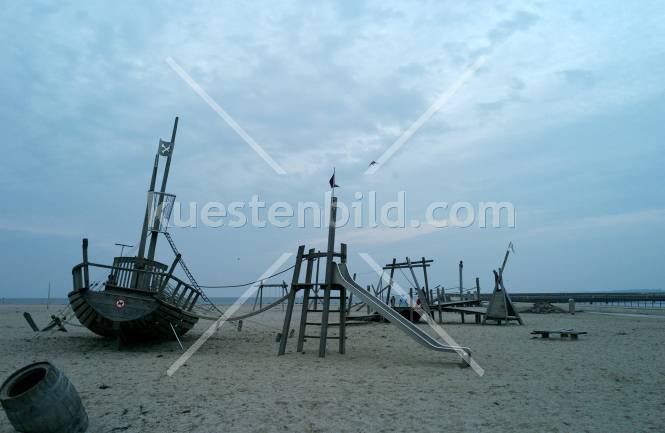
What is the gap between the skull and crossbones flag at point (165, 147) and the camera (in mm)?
14363

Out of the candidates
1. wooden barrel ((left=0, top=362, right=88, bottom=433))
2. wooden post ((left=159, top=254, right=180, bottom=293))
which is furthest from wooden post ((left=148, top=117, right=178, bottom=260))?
wooden barrel ((left=0, top=362, right=88, bottom=433))

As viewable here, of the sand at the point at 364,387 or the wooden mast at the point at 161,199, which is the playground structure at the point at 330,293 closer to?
the sand at the point at 364,387

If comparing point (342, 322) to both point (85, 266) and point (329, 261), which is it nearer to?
point (329, 261)

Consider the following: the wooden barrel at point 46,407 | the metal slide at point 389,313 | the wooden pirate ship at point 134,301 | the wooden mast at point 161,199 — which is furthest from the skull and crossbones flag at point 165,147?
the wooden barrel at point 46,407

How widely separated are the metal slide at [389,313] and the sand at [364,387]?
0.41 meters

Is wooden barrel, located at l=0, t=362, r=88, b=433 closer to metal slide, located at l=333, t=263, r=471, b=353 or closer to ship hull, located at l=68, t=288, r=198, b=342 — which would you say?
ship hull, located at l=68, t=288, r=198, b=342

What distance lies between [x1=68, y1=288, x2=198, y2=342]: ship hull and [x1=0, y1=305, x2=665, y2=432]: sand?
49cm

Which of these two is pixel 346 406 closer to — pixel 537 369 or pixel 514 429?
pixel 514 429

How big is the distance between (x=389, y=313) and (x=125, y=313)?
5.93 meters

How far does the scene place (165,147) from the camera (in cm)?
1443

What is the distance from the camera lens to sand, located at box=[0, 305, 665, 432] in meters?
5.34

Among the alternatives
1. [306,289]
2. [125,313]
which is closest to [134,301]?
[125,313]

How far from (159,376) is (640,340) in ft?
41.1

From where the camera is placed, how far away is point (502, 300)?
19.5 meters
